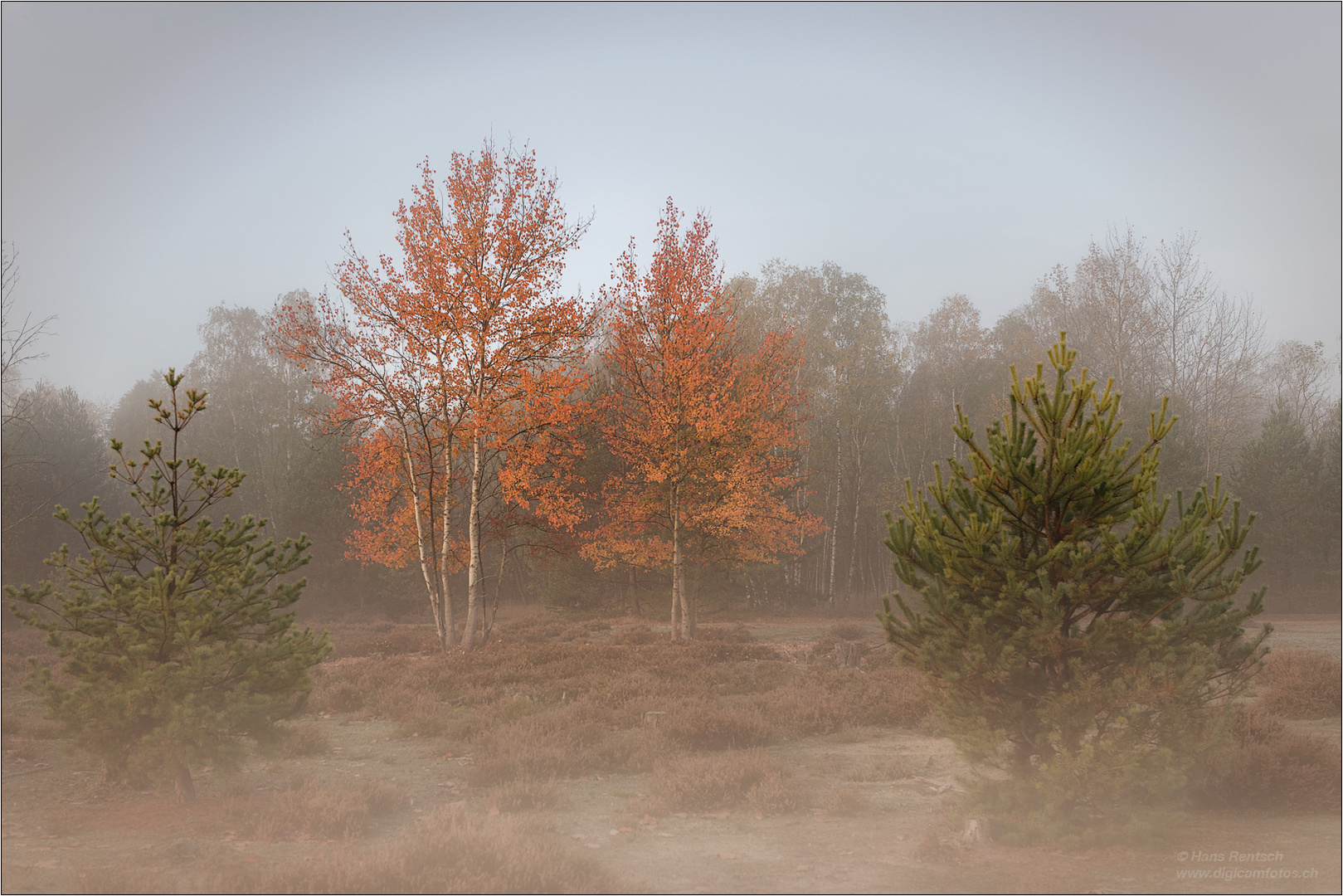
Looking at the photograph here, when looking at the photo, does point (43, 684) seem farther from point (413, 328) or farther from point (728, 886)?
point (413, 328)

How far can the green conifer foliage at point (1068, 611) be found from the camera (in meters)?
6.19

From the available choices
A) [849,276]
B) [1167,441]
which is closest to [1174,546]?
[1167,441]

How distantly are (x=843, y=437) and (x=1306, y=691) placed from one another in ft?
83.3

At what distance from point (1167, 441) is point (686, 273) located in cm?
1894

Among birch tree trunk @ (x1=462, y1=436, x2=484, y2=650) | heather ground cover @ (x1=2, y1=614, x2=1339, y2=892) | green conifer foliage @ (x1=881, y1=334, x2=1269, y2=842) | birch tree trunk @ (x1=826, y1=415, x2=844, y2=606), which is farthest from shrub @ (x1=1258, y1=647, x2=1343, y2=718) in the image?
birch tree trunk @ (x1=826, y1=415, x2=844, y2=606)

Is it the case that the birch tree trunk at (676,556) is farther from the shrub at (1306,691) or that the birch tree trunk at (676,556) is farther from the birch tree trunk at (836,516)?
the birch tree trunk at (836,516)

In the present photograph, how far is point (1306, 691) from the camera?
1190 cm

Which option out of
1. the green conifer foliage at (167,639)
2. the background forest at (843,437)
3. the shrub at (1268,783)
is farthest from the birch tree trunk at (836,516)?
the green conifer foliage at (167,639)

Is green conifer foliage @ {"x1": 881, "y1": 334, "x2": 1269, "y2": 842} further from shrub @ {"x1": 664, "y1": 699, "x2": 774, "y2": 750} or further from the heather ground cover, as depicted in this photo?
shrub @ {"x1": 664, "y1": 699, "x2": 774, "y2": 750}

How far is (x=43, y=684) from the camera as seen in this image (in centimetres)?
714

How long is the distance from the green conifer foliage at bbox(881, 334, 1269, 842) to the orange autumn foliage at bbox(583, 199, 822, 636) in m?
11.7

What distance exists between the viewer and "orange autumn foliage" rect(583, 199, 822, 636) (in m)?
18.8

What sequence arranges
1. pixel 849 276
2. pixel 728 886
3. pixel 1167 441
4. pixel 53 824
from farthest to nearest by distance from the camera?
pixel 849 276 → pixel 1167 441 → pixel 53 824 → pixel 728 886

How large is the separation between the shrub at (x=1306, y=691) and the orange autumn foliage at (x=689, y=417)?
10.2 m
